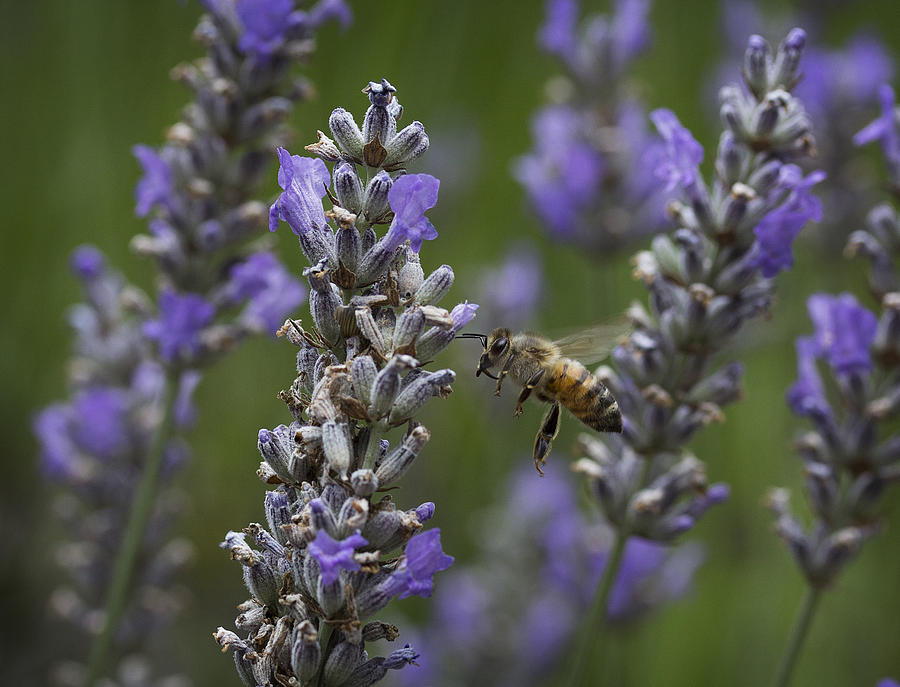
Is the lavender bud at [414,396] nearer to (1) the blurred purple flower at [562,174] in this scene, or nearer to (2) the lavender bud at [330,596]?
(2) the lavender bud at [330,596]

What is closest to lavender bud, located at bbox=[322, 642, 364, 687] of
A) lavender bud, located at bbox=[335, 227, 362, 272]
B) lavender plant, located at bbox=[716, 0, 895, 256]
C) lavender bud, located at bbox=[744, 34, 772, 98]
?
lavender bud, located at bbox=[335, 227, 362, 272]

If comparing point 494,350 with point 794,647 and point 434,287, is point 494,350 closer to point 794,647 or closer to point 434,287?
point 434,287

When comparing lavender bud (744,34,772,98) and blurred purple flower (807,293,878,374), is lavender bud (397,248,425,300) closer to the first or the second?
lavender bud (744,34,772,98)

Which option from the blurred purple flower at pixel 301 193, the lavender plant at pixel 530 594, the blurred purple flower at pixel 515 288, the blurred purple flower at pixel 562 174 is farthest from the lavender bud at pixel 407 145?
the blurred purple flower at pixel 515 288

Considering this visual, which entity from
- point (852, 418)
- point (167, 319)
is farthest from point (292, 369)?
point (852, 418)

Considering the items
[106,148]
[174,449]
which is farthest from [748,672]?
[106,148]

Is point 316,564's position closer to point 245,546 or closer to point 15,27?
point 245,546
